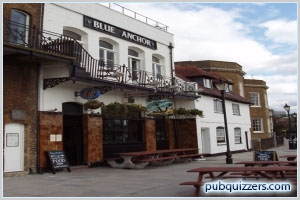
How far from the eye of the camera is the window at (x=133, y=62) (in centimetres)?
1960

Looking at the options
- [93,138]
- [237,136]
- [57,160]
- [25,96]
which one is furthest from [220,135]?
[25,96]

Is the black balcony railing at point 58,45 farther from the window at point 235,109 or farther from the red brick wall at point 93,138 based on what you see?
the window at point 235,109

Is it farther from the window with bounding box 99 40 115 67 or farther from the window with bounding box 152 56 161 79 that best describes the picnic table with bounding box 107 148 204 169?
the window with bounding box 152 56 161 79

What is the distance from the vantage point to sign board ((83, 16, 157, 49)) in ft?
56.0

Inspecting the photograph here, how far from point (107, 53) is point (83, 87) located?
3.09 meters

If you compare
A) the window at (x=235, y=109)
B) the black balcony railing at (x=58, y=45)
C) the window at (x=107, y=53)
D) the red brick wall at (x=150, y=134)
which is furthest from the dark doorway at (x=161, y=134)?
the window at (x=235, y=109)

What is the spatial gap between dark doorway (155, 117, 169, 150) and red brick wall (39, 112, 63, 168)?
7360 millimetres

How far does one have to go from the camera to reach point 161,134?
70.6 feet

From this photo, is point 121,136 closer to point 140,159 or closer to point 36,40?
point 140,159

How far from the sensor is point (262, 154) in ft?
Result: 43.5

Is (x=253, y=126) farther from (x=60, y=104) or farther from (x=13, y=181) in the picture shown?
(x=13, y=181)

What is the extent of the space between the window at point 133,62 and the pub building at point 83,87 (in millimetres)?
56

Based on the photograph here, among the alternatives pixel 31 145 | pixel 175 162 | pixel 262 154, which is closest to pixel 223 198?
pixel 262 154

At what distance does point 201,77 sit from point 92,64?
11.6 meters
